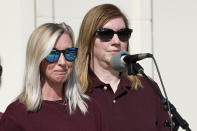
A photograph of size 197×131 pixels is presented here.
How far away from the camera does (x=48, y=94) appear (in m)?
3.72

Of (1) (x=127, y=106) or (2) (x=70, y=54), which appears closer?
(2) (x=70, y=54)

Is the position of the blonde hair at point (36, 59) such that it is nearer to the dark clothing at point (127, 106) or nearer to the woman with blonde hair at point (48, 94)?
the woman with blonde hair at point (48, 94)

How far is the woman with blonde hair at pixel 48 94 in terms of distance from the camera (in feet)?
11.6

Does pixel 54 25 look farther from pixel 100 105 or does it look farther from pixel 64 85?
pixel 100 105

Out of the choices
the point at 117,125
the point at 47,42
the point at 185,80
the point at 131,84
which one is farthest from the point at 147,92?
the point at 185,80

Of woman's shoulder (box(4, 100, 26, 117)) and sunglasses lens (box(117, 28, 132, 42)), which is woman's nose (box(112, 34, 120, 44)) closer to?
sunglasses lens (box(117, 28, 132, 42))

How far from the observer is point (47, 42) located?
3.59m

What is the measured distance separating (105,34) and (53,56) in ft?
2.50

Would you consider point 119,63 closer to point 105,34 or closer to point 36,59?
point 36,59

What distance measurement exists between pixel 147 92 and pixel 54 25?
1066 mm

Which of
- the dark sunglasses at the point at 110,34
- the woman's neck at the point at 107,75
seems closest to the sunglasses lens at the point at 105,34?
the dark sunglasses at the point at 110,34

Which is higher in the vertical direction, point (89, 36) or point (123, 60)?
point (89, 36)

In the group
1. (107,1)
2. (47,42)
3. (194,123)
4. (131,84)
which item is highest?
(107,1)

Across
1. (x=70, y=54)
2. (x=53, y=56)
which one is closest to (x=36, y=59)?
(x=53, y=56)
